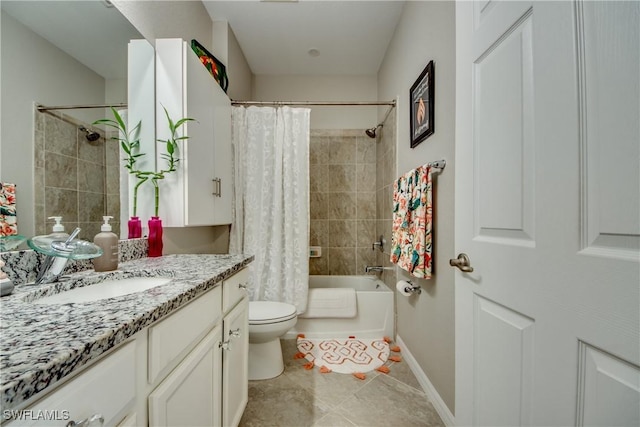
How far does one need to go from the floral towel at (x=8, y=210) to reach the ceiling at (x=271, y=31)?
50 cm

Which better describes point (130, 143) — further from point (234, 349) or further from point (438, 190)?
point (438, 190)

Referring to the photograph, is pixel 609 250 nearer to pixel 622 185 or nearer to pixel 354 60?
pixel 622 185

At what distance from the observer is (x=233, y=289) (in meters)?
1.13

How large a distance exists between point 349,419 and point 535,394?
105 centimetres

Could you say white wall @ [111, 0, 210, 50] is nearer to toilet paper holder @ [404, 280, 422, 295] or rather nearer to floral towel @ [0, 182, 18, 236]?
floral towel @ [0, 182, 18, 236]

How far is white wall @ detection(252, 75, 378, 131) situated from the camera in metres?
3.04

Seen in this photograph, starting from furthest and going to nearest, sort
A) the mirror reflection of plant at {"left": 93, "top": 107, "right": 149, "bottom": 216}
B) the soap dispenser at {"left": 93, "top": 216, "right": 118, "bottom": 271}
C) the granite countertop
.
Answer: the mirror reflection of plant at {"left": 93, "top": 107, "right": 149, "bottom": 216} < the soap dispenser at {"left": 93, "top": 216, "right": 118, "bottom": 271} < the granite countertop

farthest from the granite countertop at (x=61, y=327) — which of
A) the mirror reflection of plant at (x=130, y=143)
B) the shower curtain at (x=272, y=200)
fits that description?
the shower curtain at (x=272, y=200)

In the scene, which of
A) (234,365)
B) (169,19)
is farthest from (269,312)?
(169,19)

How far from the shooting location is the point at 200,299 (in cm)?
83

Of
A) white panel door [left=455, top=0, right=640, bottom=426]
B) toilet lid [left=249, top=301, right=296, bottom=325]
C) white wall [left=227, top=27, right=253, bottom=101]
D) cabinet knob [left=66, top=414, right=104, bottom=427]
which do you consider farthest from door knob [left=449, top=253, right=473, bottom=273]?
white wall [left=227, top=27, right=253, bottom=101]

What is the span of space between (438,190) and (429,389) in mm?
1143

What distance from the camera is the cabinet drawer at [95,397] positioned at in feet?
1.16

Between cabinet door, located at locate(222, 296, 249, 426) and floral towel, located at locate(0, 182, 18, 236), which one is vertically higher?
floral towel, located at locate(0, 182, 18, 236)
